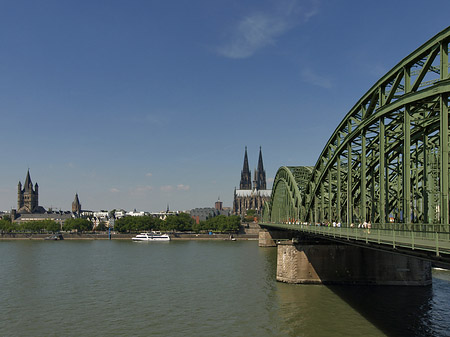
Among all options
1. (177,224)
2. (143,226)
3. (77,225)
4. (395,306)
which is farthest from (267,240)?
(77,225)

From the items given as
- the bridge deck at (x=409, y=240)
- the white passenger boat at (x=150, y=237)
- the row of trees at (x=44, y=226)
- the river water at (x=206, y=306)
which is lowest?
the river water at (x=206, y=306)

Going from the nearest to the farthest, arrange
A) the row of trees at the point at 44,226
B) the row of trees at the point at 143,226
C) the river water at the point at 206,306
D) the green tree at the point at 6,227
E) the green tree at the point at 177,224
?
the river water at the point at 206,306 < the row of trees at the point at 143,226 < the row of trees at the point at 44,226 < the green tree at the point at 177,224 < the green tree at the point at 6,227

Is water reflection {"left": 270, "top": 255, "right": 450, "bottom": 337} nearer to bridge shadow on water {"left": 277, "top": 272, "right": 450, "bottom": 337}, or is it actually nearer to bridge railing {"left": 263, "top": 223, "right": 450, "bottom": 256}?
bridge shadow on water {"left": 277, "top": 272, "right": 450, "bottom": 337}

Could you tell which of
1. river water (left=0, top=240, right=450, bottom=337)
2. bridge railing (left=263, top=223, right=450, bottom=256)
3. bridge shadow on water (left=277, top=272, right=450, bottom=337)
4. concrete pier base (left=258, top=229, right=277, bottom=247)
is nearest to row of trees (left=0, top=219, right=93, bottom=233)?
concrete pier base (left=258, top=229, right=277, bottom=247)

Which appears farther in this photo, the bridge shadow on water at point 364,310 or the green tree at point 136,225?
the green tree at point 136,225

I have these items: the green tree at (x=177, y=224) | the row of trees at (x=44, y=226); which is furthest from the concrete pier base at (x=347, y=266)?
the row of trees at (x=44, y=226)

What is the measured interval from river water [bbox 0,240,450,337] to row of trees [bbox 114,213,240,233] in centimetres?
10426

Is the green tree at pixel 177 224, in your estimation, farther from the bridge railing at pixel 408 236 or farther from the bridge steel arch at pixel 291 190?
the bridge railing at pixel 408 236

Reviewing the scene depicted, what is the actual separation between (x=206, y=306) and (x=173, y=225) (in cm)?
12905

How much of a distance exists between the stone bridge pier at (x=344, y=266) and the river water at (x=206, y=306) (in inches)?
53.8

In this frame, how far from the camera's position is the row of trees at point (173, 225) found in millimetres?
162750

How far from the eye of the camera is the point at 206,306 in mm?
38344

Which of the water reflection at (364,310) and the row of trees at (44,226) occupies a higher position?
the row of trees at (44,226)

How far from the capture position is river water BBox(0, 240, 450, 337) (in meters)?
31.3
